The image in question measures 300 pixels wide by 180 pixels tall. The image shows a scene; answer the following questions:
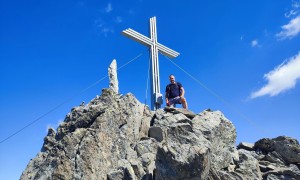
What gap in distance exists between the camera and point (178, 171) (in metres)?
13.5

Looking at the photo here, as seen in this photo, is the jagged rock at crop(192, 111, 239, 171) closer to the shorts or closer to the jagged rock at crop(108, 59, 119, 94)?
the shorts

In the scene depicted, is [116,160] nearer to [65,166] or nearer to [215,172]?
[65,166]

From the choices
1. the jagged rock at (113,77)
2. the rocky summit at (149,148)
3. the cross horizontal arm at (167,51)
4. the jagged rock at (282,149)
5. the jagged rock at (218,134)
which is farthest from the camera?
the cross horizontal arm at (167,51)

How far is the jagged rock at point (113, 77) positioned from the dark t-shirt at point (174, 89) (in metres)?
3.29

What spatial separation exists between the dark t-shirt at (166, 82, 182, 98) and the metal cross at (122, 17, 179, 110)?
3.00 ft

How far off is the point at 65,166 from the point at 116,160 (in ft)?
7.50

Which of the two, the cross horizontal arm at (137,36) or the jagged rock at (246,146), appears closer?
the jagged rock at (246,146)

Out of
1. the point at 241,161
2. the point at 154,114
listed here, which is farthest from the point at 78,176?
the point at 241,161

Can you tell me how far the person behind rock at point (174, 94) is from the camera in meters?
21.0

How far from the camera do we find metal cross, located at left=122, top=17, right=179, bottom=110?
21984 millimetres

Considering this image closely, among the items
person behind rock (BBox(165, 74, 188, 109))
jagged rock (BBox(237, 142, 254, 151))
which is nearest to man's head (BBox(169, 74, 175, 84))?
person behind rock (BBox(165, 74, 188, 109))

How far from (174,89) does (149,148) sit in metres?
5.32

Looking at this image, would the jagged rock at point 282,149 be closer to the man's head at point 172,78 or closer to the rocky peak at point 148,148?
the rocky peak at point 148,148

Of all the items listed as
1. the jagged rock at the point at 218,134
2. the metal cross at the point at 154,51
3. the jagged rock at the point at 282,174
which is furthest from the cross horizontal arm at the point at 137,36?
the jagged rock at the point at 282,174
